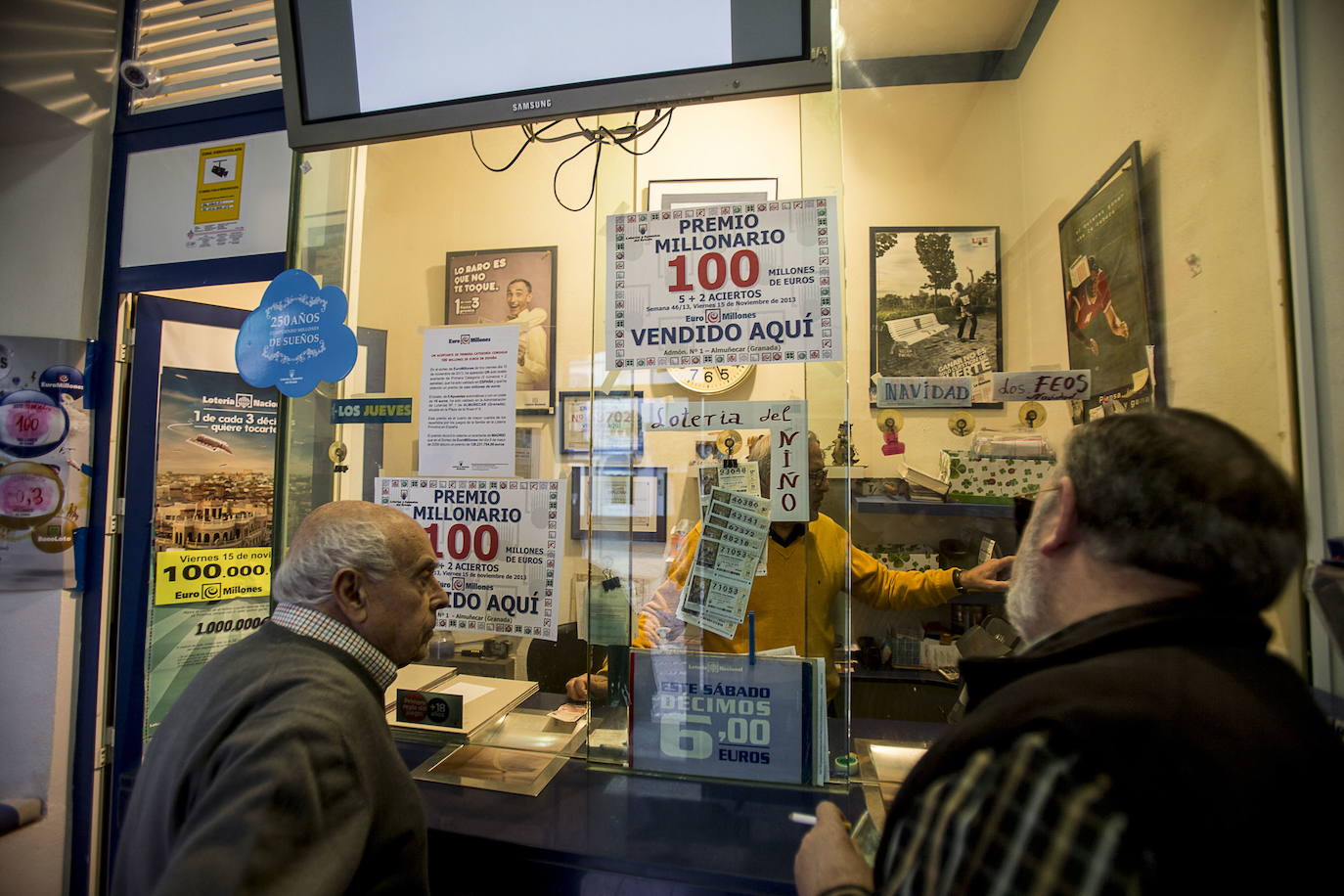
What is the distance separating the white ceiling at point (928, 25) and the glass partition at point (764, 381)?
0.02 meters

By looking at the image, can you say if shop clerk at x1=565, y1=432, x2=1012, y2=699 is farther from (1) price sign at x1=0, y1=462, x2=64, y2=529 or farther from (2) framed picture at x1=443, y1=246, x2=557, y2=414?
(1) price sign at x1=0, y1=462, x2=64, y2=529

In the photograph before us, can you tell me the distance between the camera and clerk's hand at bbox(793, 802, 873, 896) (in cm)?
82

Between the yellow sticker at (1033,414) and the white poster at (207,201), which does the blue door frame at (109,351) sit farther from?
the yellow sticker at (1033,414)

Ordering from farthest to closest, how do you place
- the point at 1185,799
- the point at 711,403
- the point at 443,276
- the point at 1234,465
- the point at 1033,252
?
the point at 1033,252 → the point at 443,276 → the point at 711,403 → the point at 1234,465 → the point at 1185,799

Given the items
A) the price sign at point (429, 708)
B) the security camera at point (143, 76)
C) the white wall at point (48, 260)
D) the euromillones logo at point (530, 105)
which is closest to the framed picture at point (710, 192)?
the euromillones logo at point (530, 105)

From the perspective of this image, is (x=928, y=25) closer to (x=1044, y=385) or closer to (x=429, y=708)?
(x=1044, y=385)

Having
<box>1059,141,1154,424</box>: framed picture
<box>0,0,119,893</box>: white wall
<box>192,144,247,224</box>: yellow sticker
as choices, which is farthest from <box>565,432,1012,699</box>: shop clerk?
<box>0,0,119,893</box>: white wall

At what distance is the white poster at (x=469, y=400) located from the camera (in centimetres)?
158

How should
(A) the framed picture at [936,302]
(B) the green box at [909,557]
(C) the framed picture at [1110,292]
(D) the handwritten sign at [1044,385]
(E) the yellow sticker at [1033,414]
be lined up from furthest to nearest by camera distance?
1. (A) the framed picture at [936,302]
2. (B) the green box at [909,557]
3. (E) the yellow sticker at [1033,414]
4. (C) the framed picture at [1110,292]
5. (D) the handwritten sign at [1044,385]

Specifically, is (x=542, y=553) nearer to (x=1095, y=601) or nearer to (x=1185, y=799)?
(x=1095, y=601)

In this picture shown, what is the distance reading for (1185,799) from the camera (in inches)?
20.9

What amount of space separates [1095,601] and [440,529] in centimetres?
138

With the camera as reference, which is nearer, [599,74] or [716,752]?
[716,752]

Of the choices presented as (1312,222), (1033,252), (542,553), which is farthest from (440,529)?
(1033,252)
